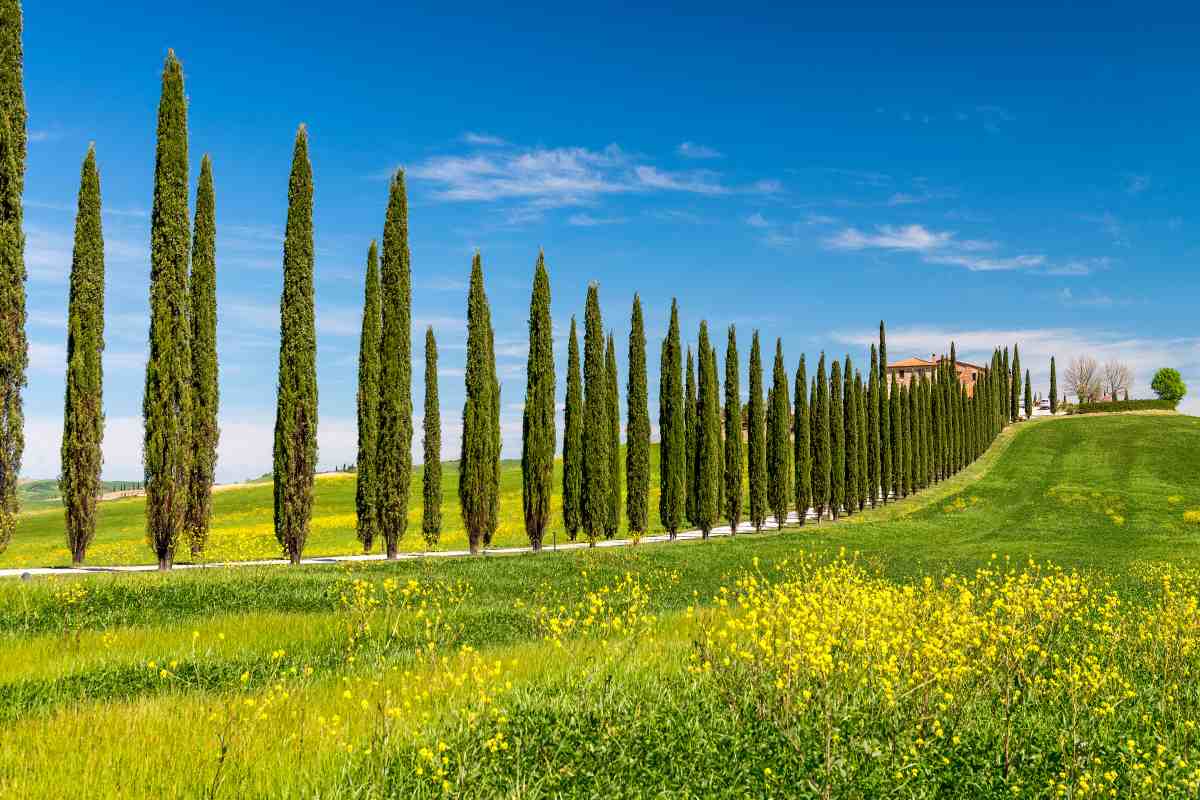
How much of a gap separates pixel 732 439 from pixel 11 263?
3488 centimetres

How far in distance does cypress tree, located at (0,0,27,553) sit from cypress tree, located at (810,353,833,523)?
145 feet

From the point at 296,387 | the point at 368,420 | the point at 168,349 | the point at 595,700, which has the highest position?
the point at 168,349

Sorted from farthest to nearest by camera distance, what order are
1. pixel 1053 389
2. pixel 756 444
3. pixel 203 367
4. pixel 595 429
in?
pixel 1053 389 → pixel 756 444 → pixel 595 429 → pixel 203 367

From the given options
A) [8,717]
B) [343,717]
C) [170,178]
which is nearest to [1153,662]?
[343,717]

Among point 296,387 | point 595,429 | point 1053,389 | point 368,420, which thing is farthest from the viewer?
point 1053,389

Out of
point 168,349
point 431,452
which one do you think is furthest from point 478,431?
point 168,349

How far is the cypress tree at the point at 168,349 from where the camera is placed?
24.8m

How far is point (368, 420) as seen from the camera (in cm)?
3023

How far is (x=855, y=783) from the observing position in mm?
6141

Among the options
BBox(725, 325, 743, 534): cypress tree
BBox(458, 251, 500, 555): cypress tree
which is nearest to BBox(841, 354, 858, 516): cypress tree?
BBox(725, 325, 743, 534): cypress tree

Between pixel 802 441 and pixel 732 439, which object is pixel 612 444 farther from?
pixel 802 441

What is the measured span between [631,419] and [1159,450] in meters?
60.6

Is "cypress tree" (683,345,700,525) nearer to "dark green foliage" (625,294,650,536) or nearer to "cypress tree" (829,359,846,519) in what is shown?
"dark green foliage" (625,294,650,536)

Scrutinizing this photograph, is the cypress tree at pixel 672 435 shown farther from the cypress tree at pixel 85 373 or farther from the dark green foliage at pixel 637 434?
the cypress tree at pixel 85 373
